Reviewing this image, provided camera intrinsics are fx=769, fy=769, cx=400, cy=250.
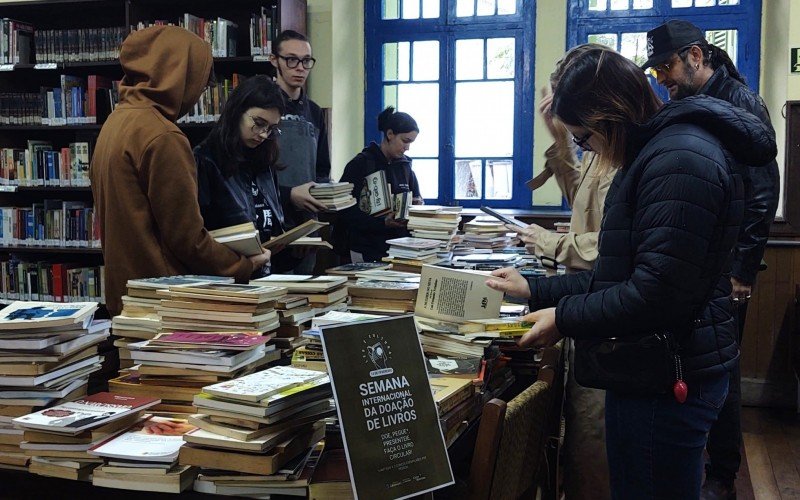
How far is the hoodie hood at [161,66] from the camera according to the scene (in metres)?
2.33

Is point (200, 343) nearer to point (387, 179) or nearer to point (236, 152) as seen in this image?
point (236, 152)

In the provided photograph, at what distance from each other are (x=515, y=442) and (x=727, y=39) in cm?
457

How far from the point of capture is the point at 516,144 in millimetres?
5652

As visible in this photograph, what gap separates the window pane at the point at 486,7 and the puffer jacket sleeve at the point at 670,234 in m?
4.55

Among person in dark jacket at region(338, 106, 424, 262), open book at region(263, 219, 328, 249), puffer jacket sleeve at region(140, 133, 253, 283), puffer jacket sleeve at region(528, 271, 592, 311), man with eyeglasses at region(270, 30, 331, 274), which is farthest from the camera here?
person in dark jacket at region(338, 106, 424, 262)

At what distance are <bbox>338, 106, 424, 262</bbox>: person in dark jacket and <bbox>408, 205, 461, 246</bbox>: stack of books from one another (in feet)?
1.36

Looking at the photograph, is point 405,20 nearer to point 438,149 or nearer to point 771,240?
point 438,149

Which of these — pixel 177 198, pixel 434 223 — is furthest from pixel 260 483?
pixel 434 223

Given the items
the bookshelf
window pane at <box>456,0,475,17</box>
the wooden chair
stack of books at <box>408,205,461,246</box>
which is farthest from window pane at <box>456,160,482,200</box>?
the wooden chair

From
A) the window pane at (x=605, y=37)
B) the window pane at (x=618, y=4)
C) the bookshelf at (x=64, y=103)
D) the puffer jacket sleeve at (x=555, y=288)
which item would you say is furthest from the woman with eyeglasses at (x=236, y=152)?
the window pane at (x=618, y=4)

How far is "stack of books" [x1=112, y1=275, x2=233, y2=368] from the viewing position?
1.83 meters

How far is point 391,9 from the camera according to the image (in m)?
5.86

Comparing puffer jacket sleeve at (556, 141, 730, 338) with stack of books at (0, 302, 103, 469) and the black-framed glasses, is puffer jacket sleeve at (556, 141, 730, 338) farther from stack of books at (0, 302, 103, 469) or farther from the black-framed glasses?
the black-framed glasses

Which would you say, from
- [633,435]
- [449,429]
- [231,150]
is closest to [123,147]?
[231,150]
